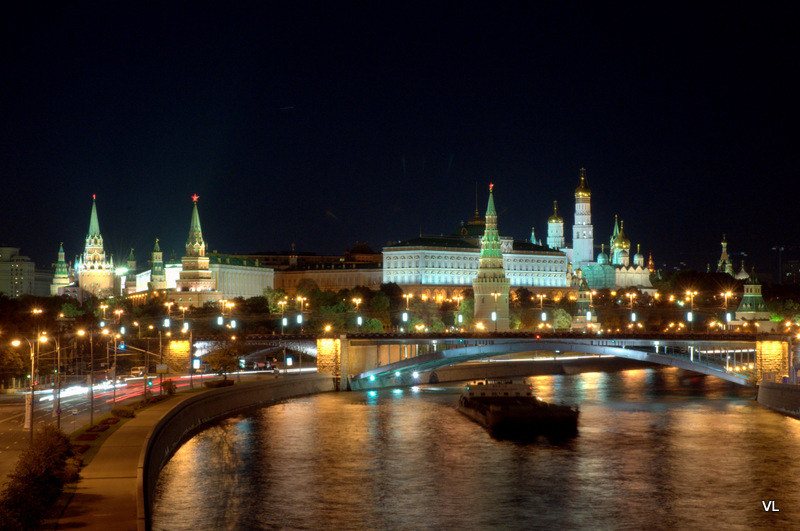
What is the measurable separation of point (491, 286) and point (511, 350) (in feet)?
226

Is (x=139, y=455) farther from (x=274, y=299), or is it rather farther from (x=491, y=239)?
(x=274, y=299)

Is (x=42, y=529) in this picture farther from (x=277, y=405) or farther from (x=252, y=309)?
(x=252, y=309)

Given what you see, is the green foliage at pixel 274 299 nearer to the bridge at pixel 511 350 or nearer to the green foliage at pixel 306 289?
the green foliage at pixel 306 289

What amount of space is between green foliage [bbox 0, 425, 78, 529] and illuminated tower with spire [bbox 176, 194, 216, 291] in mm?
153760

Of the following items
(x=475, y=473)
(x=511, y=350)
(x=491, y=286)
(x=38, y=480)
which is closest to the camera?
(x=38, y=480)

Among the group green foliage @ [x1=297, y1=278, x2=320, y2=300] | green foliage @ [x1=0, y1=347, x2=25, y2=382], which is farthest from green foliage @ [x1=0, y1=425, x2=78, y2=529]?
green foliage @ [x1=297, y1=278, x2=320, y2=300]

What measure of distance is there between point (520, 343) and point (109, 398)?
32.3 metres

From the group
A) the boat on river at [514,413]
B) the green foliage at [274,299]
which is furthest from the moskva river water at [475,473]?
the green foliage at [274,299]

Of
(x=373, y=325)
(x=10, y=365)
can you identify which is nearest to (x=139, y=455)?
(x=10, y=365)

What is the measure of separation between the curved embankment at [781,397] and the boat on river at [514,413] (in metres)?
11.4

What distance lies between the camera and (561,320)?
154 m

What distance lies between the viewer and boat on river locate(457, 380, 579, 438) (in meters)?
58.8

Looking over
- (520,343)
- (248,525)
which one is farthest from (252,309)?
(248,525)

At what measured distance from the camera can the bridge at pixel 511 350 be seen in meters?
76.2
